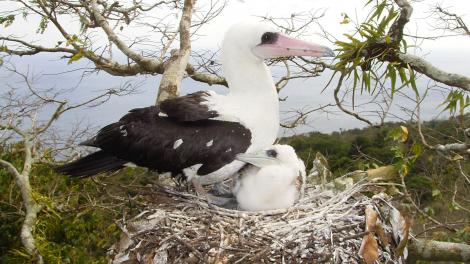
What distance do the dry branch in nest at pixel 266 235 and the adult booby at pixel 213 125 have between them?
1.21ft

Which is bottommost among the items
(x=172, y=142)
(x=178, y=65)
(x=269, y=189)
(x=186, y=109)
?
(x=269, y=189)

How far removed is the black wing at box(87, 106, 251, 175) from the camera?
3.45 meters

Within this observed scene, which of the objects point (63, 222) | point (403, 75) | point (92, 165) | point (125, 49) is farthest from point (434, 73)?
point (63, 222)

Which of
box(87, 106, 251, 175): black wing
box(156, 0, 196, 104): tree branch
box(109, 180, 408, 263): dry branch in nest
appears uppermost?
box(156, 0, 196, 104): tree branch

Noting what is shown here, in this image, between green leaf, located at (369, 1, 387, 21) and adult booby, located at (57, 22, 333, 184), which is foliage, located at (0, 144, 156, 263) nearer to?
adult booby, located at (57, 22, 333, 184)

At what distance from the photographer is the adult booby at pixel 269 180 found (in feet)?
12.0

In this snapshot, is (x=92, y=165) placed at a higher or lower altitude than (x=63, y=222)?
higher

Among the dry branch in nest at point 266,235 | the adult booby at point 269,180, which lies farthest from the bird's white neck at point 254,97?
the dry branch in nest at point 266,235

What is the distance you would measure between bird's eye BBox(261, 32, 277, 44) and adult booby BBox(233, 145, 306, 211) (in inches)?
32.3

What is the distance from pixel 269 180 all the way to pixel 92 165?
133 centimetres

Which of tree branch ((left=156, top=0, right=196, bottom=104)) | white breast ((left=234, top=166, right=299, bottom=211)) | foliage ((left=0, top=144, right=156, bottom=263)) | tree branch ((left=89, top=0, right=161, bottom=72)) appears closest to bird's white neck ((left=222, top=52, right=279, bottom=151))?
white breast ((left=234, top=166, right=299, bottom=211))

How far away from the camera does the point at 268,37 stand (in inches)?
148

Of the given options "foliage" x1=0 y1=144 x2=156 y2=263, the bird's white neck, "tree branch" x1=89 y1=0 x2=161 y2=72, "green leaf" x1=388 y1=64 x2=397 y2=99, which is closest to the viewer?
"green leaf" x1=388 y1=64 x2=397 y2=99

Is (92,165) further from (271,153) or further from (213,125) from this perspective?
(271,153)
